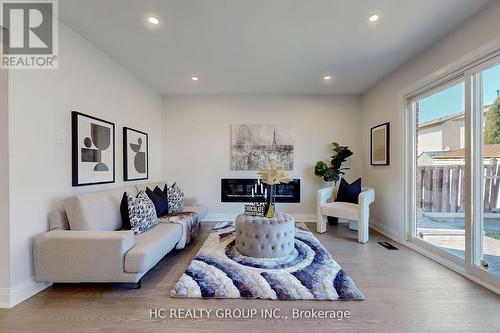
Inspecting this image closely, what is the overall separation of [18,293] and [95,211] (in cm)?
84

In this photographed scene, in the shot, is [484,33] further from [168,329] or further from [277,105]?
[168,329]

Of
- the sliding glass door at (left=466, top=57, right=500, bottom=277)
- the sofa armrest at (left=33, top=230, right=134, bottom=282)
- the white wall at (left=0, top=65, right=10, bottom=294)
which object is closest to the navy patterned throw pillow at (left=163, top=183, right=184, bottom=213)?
the sofa armrest at (left=33, top=230, right=134, bottom=282)

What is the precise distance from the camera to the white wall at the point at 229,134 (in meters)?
4.89

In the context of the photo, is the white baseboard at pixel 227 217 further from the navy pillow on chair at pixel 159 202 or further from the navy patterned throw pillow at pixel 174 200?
the navy pillow on chair at pixel 159 202

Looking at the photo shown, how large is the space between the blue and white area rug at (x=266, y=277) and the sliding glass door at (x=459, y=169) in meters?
1.41

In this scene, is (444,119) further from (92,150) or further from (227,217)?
(92,150)

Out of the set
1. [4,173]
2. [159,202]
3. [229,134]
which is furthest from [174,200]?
[4,173]

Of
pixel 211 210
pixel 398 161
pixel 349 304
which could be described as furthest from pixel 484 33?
pixel 211 210

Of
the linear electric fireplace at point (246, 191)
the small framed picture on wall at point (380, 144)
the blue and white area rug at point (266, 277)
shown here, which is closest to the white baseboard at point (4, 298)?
the blue and white area rug at point (266, 277)

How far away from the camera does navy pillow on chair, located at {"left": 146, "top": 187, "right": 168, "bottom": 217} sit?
3.35 m

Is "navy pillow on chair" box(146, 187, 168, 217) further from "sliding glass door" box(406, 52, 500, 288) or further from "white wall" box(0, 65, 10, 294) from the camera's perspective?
"sliding glass door" box(406, 52, 500, 288)

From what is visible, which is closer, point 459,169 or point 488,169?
point 488,169

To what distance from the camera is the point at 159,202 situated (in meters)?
3.43

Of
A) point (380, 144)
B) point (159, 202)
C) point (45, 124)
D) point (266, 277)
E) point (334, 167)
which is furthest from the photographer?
point (334, 167)
